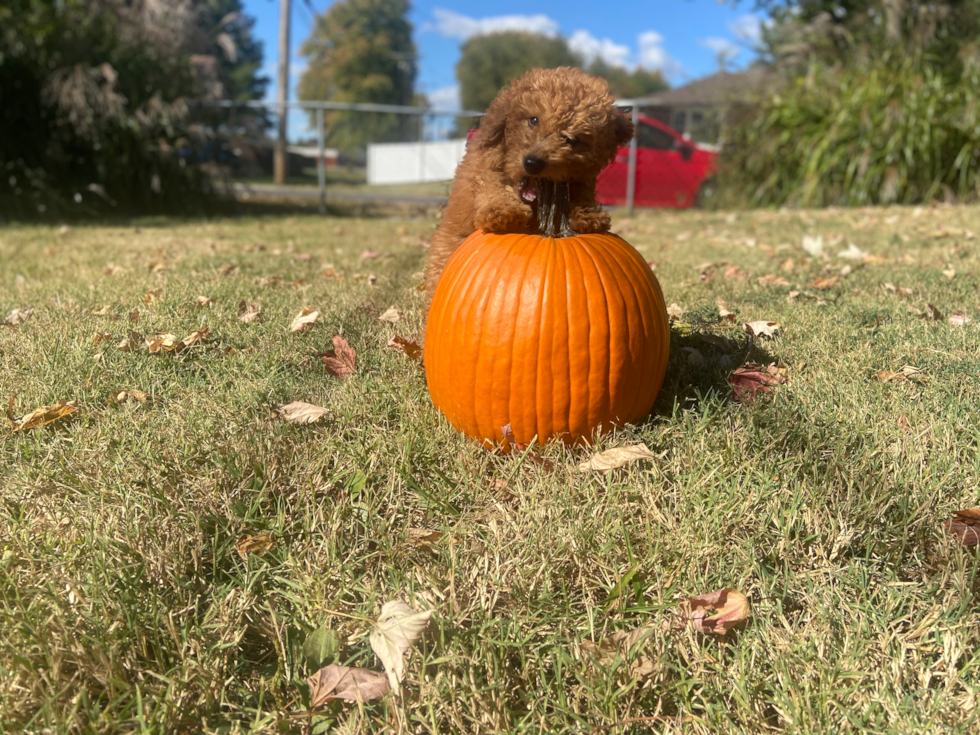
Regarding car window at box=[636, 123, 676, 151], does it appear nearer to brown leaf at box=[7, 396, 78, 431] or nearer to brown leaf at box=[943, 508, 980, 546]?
brown leaf at box=[943, 508, 980, 546]

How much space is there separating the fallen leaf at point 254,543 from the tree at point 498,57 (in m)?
54.3

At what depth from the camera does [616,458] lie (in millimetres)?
1916

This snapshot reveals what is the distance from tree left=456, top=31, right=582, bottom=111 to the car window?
4225 centimetres

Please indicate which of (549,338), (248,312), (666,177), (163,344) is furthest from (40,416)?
(666,177)

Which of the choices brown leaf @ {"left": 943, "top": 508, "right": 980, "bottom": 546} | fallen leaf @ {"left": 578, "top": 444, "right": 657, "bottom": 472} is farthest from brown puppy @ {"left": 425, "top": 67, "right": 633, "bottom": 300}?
brown leaf @ {"left": 943, "top": 508, "right": 980, "bottom": 546}

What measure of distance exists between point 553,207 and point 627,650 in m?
1.41

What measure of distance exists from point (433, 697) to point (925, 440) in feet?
5.49

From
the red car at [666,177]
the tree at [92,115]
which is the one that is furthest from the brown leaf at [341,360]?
the red car at [666,177]

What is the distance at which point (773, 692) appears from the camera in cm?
133

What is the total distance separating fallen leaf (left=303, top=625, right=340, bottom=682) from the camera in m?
1.41

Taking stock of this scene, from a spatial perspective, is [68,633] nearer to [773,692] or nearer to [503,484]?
[503,484]

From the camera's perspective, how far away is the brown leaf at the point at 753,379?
2342 millimetres

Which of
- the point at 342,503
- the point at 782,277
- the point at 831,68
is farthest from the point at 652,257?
the point at 831,68

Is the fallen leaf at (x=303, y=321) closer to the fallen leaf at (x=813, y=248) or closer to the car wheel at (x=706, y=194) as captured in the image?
the fallen leaf at (x=813, y=248)
